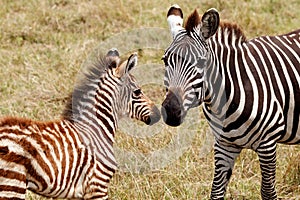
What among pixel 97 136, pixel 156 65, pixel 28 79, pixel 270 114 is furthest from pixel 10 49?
pixel 270 114

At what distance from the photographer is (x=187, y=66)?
16.3ft

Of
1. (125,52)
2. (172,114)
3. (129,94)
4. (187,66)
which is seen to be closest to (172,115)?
(172,114)

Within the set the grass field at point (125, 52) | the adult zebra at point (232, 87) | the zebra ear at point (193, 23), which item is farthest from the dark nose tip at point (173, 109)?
the grass field at point (125, 52)

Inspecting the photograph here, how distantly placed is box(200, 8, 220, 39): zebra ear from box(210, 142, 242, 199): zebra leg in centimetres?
109

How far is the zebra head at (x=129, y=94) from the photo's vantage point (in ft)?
17.9

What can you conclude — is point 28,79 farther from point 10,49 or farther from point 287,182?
point 287,182

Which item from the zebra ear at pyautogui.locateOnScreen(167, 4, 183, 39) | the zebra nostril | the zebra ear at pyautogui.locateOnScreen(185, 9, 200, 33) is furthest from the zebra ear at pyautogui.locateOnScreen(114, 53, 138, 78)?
the zebra nostril

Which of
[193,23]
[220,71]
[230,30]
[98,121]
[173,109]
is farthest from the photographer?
[230,30]

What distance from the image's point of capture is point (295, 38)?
5879 millimetres

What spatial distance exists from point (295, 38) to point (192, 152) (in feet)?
5.33

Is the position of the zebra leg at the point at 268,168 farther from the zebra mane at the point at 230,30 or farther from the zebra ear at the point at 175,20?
the zebra ear at the point at 175,20

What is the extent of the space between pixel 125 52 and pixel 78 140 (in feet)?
15.4

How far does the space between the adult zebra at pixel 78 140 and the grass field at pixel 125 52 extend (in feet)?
2.41

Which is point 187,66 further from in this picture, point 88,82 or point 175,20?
point 88,82
